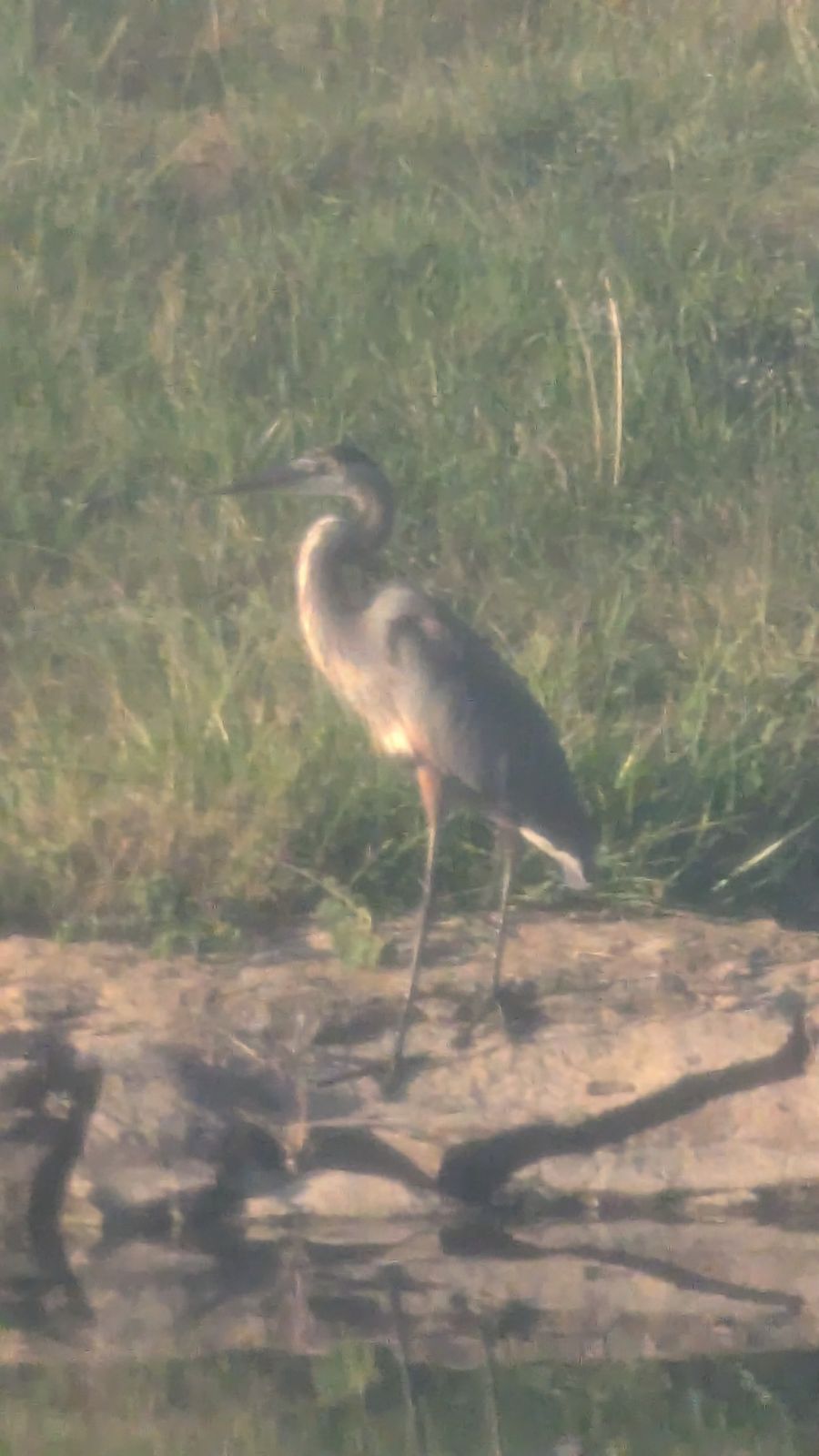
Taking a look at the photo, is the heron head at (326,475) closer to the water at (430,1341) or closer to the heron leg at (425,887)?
the heron leg at (425,887)

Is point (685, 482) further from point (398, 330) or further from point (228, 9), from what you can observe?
point (228, 9)

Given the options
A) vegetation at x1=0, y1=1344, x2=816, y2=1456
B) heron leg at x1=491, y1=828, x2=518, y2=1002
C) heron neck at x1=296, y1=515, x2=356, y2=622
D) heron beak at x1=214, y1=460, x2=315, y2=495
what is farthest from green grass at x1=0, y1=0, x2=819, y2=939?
vegetation at x1=0, y1=1344, x2=816, y2=1456

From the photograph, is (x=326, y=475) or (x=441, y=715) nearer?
(x=441, y=715)

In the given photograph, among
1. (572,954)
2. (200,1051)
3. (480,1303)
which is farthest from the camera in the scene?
(572,954)

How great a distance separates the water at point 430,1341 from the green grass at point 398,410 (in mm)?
1020

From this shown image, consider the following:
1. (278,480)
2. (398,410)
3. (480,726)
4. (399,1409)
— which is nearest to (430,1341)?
(399,1409)

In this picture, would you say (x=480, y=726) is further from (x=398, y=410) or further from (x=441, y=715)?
(x=398, y=410)

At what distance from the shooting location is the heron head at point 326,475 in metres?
6.35

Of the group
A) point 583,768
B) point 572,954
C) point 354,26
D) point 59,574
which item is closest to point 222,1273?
point 572,954

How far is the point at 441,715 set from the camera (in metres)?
5.89

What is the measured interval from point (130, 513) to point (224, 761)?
7.59 feet

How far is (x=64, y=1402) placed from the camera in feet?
15.0

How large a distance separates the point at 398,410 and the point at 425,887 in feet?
10.3

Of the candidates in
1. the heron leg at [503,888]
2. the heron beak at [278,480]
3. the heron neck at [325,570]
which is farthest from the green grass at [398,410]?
the heron beak at [278,480]
